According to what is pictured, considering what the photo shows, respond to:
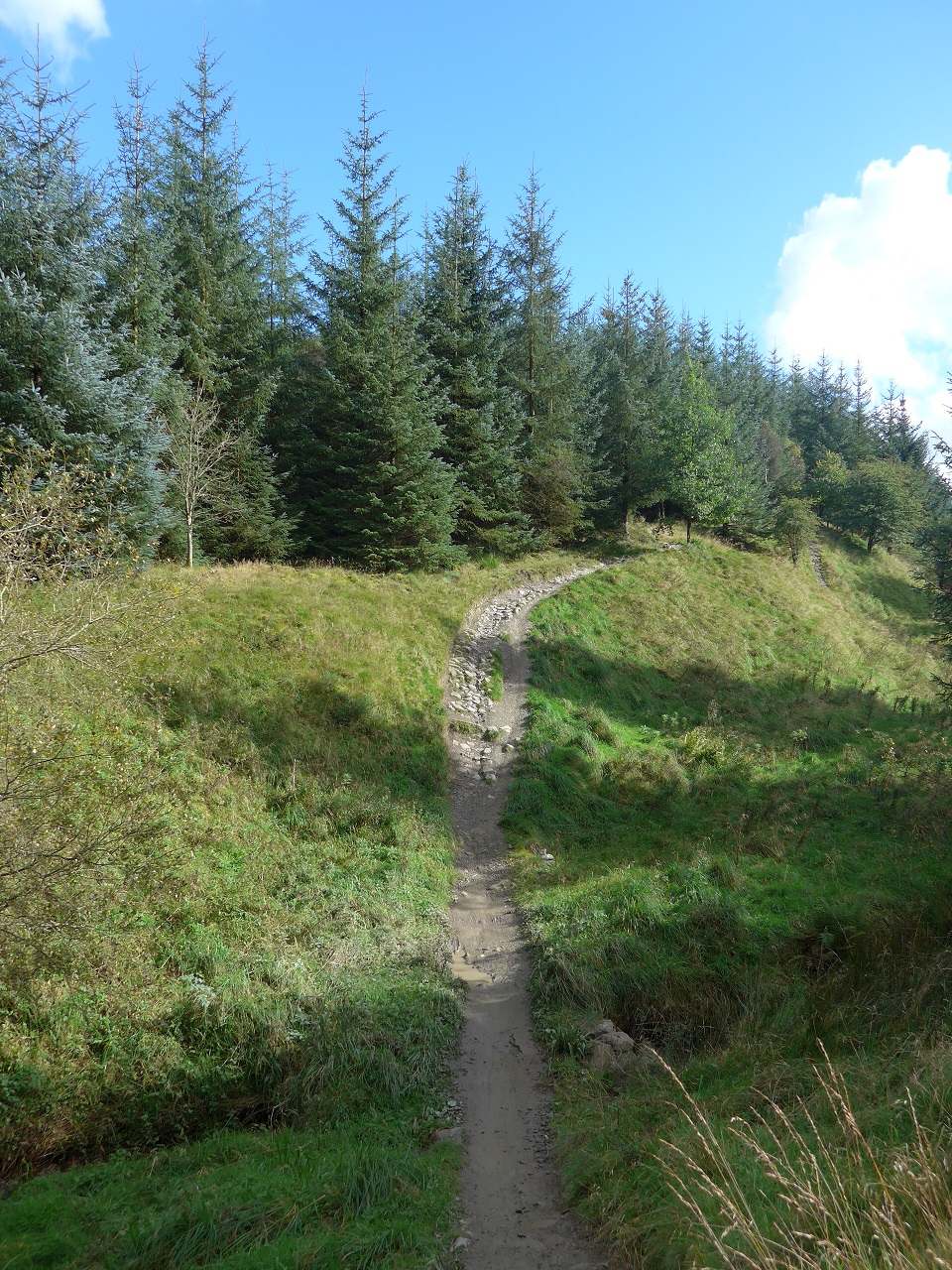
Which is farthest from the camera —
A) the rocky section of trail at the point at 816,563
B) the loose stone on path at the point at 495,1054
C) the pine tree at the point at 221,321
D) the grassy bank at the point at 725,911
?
the rocky section of trail at the point at 816,563

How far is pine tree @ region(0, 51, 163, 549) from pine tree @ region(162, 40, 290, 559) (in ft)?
15.7

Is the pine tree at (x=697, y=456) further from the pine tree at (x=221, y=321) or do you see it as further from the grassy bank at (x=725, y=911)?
the pine tree at (x=221, y=321)

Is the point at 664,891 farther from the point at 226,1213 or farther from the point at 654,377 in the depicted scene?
the point at 654,377

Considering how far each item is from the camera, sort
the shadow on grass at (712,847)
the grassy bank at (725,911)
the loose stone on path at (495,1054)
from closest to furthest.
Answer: the grassy bank at (725,911) < the loose stone on path at (495,1054) < the shadow on grass at (712,847)

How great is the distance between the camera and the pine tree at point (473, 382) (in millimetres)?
28406

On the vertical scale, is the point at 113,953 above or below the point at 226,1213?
above

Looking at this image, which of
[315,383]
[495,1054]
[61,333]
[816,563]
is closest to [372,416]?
[315,383]

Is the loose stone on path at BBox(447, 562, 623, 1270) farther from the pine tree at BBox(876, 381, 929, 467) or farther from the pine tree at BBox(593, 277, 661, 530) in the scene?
the pine tree at BBox(876, 381, 929, 467)

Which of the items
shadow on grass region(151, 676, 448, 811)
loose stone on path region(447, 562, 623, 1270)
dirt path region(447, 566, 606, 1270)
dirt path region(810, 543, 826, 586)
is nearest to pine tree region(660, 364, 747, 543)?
dirt path region(810, 543, 826, 586)

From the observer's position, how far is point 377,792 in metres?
13.3

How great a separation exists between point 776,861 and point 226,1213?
10.0 m

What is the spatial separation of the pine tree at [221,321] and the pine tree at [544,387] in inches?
451

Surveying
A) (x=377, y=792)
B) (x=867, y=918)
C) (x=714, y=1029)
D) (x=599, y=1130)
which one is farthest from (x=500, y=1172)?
(x=377, y=792)

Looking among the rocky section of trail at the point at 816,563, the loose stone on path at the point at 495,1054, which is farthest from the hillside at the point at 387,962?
the rocky section of trail at the point at 816,563
